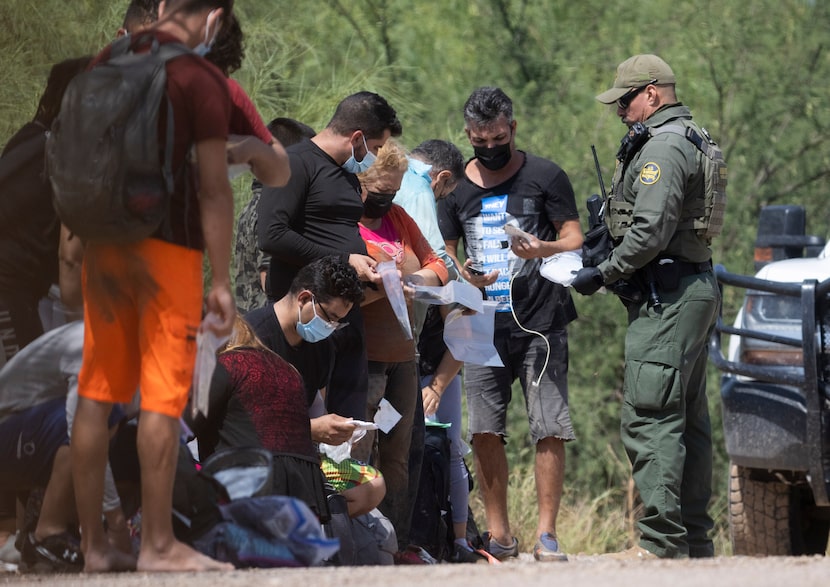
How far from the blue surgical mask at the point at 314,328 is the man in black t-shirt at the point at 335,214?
0.20m

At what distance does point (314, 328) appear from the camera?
18.1ft

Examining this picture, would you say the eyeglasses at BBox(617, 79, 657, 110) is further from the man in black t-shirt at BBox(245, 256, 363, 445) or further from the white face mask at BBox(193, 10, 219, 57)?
the white face mask at BBox(193, 10, 219, 57)

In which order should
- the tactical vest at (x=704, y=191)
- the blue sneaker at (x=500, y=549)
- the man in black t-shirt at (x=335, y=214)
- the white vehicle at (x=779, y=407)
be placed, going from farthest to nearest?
the blue sneaker at (x=500, y=549), the white vehicle at (x=779, y=407), the tactical vest at (x=704, y=191), the man in black t-shirt at (x=335, y=214)

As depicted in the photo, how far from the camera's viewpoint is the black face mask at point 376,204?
6.20 meters

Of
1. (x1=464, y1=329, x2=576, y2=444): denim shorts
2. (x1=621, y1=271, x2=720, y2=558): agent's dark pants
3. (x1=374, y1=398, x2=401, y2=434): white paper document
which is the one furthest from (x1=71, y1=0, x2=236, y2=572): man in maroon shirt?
(x1=464, y1=329, x2=576, y2=444): denim shorts

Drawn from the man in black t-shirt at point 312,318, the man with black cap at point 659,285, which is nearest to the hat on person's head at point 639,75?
the man with black cap at point 659,285

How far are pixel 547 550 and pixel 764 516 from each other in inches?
41.8

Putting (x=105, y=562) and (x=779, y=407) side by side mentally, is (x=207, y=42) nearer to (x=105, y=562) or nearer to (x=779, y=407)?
(x=105, y=562)

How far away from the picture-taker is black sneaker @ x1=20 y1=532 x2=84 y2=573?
14.0ft

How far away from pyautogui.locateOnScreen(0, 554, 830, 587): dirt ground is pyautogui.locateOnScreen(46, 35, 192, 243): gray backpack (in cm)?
97

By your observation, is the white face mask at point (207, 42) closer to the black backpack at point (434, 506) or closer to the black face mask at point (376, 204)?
the black face mask at point (376, 204)

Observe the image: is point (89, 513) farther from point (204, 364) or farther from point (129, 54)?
point (129, 54)

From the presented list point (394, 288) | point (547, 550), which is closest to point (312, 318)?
point (394, 288)

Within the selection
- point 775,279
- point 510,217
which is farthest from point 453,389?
point 775,279
